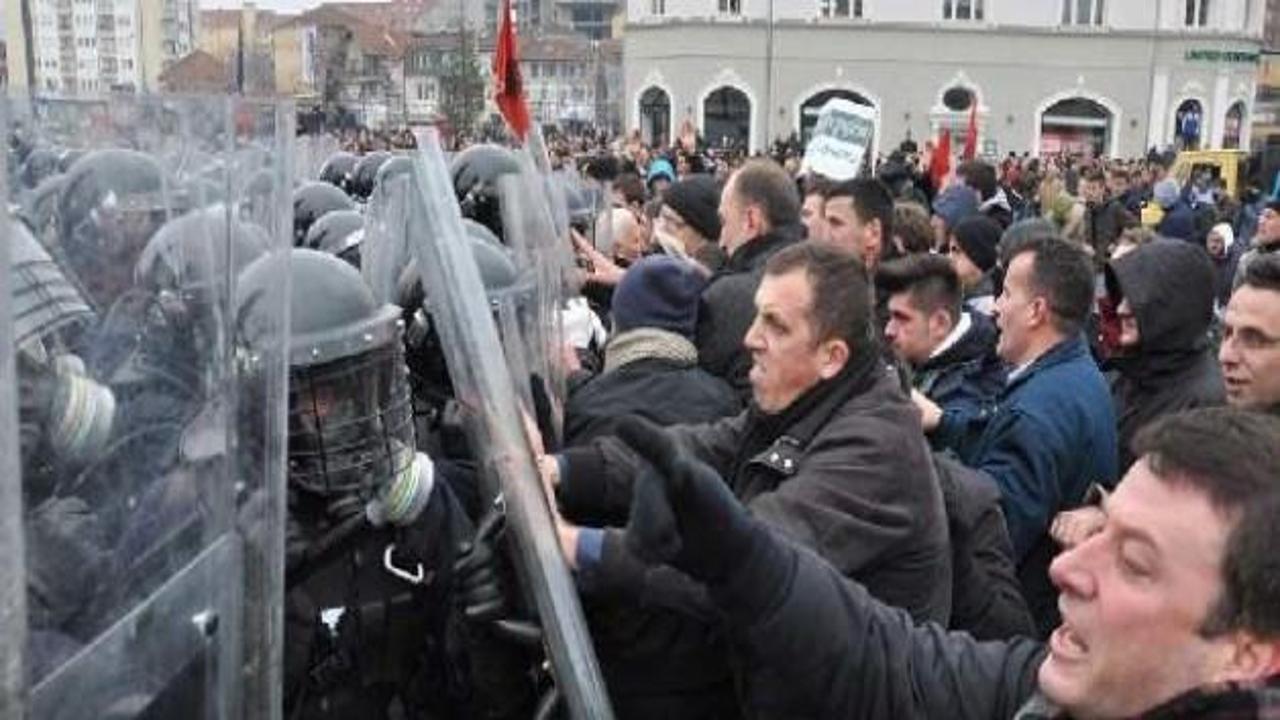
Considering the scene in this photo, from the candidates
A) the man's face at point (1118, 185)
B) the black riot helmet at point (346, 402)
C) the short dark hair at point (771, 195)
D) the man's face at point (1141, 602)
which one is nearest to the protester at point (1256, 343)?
the man's face at point (1141, 602)

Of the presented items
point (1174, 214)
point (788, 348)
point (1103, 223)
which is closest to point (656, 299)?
point (788, 348)

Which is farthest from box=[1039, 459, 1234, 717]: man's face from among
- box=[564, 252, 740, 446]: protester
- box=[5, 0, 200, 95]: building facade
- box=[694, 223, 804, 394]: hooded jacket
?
box=[5, 0, 200, 95]: building facade

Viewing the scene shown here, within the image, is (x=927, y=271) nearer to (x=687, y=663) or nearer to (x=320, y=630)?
(x=687, y=663)

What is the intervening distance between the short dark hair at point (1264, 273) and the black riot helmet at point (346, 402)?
6.68 feet

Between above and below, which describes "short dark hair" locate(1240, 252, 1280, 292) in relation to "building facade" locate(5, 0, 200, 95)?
below

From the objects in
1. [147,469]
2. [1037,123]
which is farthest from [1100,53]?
[147,469]

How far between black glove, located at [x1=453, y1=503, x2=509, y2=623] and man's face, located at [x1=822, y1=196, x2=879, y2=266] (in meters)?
2.93

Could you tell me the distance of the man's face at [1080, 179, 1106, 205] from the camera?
13.0 m

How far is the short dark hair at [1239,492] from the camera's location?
57.2 inches

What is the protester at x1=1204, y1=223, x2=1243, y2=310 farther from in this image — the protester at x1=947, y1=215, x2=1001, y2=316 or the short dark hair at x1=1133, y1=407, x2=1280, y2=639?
the short dark hair at x1=1133, y1=407, x2=1280, y2=639

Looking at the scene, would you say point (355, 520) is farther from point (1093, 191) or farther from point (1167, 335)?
point (1093, 191)

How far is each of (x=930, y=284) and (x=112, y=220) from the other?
2.84 meters

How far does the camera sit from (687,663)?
2.73 m

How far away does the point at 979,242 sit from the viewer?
5.75 m
